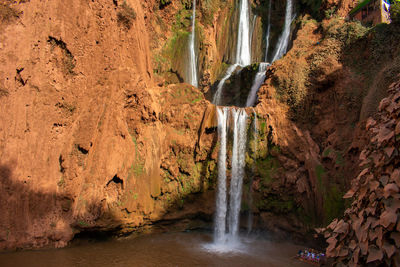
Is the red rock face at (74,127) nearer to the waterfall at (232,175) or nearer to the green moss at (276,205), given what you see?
the waterfall at (232,175)

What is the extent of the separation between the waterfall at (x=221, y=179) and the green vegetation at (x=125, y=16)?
6192mm

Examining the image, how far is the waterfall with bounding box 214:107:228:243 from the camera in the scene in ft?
45.0

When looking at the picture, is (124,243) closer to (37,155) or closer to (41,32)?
(37,155)

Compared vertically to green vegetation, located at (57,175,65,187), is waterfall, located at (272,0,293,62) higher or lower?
higher

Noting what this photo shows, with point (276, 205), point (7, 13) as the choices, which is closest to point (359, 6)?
point (276, 205)

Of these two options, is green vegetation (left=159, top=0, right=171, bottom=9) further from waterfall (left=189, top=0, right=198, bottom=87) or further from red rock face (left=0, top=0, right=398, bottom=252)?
red rock face (left=0, top=0, right=398, bottom=252)

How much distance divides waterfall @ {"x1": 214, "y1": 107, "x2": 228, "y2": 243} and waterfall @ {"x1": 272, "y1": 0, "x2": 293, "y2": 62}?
33.4 ft

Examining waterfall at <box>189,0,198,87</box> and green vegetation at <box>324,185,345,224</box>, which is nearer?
green vegetation at <box>324,185,345,224</box>

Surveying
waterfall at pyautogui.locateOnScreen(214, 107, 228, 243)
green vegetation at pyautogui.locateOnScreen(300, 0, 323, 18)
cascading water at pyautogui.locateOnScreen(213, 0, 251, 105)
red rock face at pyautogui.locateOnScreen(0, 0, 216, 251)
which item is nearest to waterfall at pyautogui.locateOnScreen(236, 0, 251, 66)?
cascading water at pyautogui.locateOnScreen(213, 0, 251, 105)

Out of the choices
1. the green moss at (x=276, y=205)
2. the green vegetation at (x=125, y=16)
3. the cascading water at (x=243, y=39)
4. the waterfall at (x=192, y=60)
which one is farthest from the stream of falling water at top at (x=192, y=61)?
the green moss at (x=276, y=205)

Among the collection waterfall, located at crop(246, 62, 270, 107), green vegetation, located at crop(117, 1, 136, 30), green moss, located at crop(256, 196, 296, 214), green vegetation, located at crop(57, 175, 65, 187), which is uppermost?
green vegetation, located at crop(117, 1, 136, 30)

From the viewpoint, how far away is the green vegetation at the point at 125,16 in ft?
41.6

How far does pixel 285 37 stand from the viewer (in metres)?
22.3

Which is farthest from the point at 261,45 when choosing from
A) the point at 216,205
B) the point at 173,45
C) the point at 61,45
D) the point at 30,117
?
the point at 30,117
